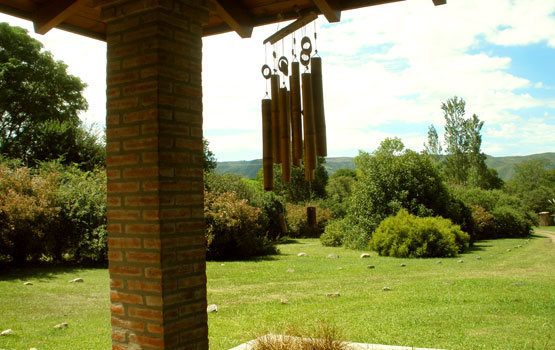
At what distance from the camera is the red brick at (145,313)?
298 cm

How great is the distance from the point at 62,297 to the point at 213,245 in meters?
6.28

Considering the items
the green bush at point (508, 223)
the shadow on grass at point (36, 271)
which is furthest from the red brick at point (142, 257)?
the green bush at point (508, 223)

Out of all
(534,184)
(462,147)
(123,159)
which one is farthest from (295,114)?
(534,184)

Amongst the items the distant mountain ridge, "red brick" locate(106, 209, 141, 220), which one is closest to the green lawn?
"red brick" locate(106, 209, 141, 220)

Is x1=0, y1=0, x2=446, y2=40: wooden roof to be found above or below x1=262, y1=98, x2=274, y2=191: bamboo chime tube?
above

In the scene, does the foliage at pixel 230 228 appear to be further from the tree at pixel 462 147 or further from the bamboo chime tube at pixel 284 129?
the tree at pixel 462 147

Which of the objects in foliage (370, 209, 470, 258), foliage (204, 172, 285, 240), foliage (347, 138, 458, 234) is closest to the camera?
foliage (370, 209, 470, 258)

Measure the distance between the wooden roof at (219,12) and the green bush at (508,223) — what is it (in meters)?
21.1

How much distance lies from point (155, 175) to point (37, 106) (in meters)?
28.2

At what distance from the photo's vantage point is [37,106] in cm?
2717

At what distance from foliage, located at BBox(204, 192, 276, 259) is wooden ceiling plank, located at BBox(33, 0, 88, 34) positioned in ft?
34.1

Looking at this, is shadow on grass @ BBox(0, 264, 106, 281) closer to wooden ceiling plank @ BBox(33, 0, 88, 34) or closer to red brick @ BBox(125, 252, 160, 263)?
wooden ceiling plank @ BBox(33, 0, 88, 34)

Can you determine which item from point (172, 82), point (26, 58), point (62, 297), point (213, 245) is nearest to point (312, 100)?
point (172, 82)

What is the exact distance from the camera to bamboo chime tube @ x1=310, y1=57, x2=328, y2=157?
338 centimetres
